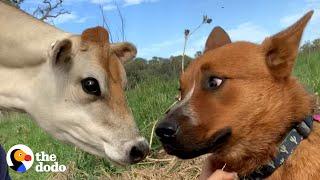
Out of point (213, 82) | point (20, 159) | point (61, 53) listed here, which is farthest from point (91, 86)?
point (20, 159)

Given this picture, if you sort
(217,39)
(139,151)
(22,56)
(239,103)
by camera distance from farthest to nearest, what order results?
(22,56), (139,151), (217,39), (239,103)

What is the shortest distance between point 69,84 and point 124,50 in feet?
2.02

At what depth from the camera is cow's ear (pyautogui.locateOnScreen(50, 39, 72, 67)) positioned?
4916 mm

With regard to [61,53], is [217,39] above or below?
above

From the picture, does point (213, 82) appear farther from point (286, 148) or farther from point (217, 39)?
point (217, 39)

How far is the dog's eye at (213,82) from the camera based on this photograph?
3617mm

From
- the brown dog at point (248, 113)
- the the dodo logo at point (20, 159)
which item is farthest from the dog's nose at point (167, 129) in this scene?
the the dodo logo at point (20, 159)

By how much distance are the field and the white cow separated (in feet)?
5.38

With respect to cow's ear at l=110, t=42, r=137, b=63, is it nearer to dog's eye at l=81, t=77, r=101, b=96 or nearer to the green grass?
dog's eye at l=81, t=77, r=101, b=96

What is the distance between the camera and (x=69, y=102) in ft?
16.9

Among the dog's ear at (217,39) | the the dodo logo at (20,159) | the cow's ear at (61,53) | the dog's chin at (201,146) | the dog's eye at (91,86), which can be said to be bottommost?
the the dodo logo at (20,159)

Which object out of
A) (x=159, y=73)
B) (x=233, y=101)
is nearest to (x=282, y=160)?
(x=233, y=101)

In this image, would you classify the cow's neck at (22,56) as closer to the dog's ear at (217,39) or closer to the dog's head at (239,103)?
the dog's ear at (217,39)

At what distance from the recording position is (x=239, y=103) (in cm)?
357
